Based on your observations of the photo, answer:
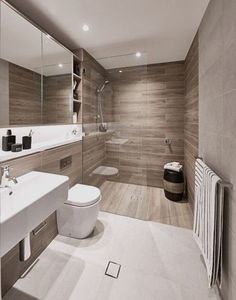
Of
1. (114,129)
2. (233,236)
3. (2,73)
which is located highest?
(2,73)

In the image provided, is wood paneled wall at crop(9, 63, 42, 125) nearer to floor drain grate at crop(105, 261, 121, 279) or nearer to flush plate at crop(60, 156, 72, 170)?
flush plate at crop(60, 156, 72, 170)

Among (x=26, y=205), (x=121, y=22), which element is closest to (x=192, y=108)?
(x=121, y=22)

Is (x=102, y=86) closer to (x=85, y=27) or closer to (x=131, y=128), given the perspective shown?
(x=131, y=128)

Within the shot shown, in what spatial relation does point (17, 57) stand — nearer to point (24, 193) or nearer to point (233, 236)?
point (24, 193)

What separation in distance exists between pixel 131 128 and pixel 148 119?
24.3 inches

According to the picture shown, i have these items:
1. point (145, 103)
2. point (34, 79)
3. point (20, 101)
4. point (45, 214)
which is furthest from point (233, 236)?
point (145, 103)

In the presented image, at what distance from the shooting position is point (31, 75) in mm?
1728

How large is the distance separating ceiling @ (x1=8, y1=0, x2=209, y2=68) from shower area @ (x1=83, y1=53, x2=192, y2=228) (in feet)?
1.01

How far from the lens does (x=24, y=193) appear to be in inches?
49.6

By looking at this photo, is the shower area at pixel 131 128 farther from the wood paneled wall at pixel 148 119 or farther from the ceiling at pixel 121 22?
the ceiling at pixel 121 22

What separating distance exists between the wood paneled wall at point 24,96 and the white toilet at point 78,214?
0.97 meters

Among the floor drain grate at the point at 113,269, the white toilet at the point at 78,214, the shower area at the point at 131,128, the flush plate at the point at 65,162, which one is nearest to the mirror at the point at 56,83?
the shower area at the point at 131,128

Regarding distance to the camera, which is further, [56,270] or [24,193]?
[56,270]

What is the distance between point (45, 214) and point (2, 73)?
1259 mm
